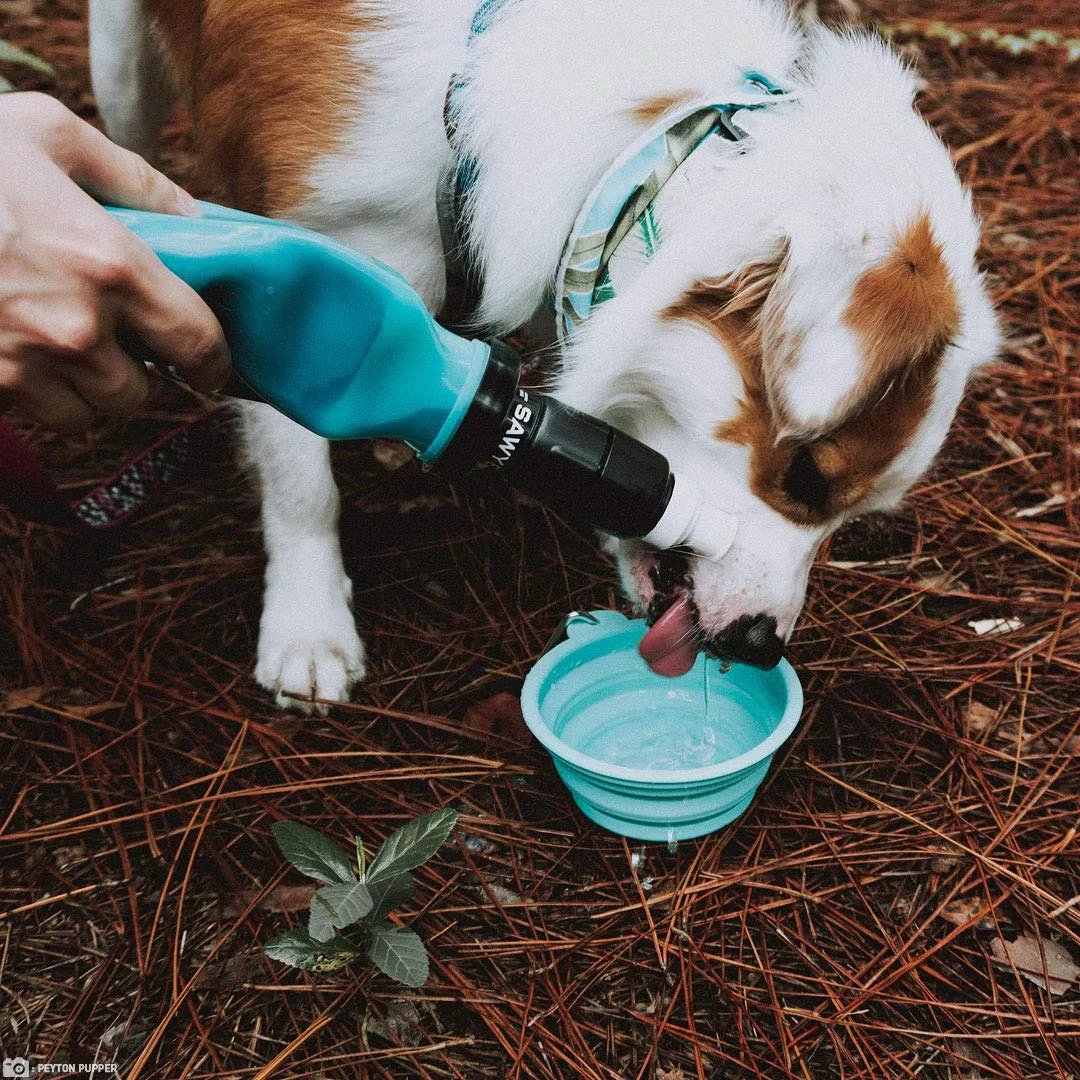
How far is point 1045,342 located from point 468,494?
1.53 meters

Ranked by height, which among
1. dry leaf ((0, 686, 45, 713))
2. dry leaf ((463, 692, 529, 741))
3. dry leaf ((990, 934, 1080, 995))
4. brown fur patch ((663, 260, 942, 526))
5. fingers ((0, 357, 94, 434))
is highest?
fingers ((0, 357, 94, 434))

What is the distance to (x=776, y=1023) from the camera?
4.17 feet

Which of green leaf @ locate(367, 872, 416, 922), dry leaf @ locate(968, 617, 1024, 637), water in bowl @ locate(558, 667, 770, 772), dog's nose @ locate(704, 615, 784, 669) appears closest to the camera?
green leaf @ locate(367, 872, 416, 922)

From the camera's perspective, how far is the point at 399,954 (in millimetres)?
1198

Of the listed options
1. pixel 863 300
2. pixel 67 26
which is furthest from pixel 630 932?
pixel 67 26

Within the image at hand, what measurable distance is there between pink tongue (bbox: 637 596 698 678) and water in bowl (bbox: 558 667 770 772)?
0.13 meters

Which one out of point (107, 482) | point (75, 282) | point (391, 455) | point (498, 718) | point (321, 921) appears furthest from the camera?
point (391, 455)

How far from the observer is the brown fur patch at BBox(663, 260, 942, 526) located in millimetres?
1355

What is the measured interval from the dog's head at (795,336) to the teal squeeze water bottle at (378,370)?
25cm

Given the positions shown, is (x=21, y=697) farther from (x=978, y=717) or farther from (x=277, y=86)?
(x=978, y=717)

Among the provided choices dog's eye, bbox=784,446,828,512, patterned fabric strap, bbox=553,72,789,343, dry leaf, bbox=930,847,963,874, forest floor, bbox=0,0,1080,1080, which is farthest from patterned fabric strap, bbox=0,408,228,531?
dry leaf, bbox=930,847,963,874

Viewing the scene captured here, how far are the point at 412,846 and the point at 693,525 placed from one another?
1.77 feet

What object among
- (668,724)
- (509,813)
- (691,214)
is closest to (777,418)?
(691,214)

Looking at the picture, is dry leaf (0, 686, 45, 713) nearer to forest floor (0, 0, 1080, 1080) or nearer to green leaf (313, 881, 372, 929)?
forest floor (0, 0, 1080, 1080)
